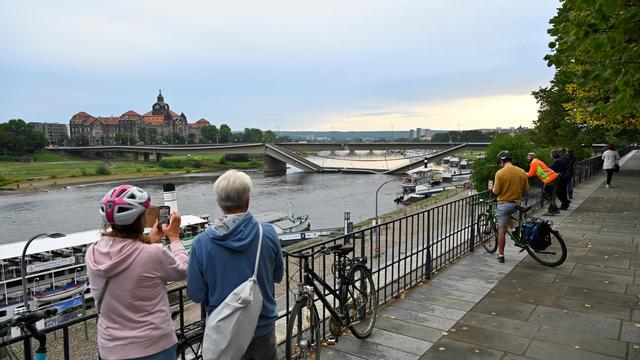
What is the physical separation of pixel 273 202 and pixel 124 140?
115 m

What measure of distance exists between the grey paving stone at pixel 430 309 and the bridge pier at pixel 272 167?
7949 centimetres

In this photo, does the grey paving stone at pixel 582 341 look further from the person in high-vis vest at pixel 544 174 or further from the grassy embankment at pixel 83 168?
the grassy embankment at pixel 83 168

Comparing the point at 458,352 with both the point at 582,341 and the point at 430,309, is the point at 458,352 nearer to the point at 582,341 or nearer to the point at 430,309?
the point at 430,309

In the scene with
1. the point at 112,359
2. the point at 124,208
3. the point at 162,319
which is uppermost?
the point at 124,208

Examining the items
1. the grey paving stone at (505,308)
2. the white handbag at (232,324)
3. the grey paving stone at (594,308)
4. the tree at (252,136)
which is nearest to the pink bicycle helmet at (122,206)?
the white handbag at (232,324)

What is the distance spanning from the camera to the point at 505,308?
19.2ft

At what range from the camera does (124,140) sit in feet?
487

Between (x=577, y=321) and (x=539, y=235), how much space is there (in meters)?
2.29

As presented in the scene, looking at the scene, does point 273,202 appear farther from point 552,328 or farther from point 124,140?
point 124,140

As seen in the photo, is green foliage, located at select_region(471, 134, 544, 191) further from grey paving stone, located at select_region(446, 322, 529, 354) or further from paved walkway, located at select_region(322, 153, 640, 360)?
grey paving stone, located at select_region(446, 322, 529, 354)

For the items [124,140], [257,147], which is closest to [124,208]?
[257,147]

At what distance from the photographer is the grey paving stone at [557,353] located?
14.8 feet

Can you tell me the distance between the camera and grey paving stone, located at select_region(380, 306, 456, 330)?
539cm

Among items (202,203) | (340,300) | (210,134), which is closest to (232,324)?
(340,300)
